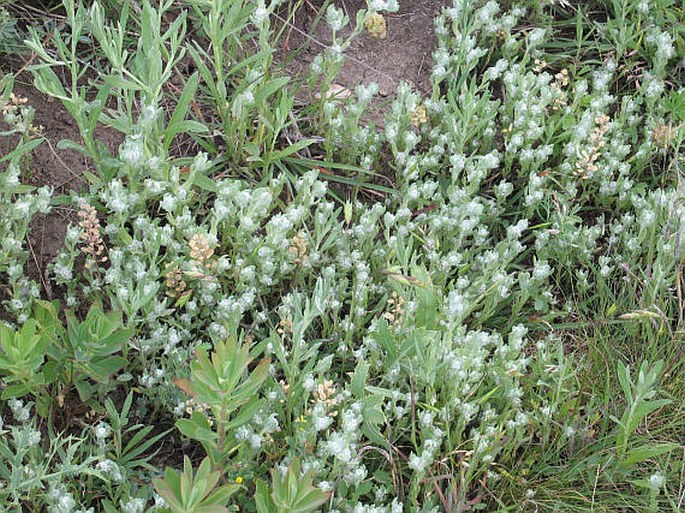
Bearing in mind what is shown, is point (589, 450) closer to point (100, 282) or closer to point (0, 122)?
point (100, 282)

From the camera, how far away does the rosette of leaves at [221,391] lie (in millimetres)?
2377

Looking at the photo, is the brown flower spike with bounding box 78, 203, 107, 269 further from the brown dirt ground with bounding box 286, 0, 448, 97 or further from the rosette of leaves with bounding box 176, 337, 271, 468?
the brown dirt ground with bounding box 286, 0, 448, 97

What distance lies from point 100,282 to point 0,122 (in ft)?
2.74

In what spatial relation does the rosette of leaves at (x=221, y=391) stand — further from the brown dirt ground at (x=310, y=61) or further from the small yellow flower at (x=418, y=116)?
the small yellow flower at (x=418, y=116)

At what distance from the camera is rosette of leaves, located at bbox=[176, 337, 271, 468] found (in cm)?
238

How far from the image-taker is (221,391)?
2.38 m

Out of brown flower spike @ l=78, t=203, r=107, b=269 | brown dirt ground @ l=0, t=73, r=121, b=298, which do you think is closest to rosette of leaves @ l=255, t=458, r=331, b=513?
brown flower spike @ l=78, t=203, r=107, b=269

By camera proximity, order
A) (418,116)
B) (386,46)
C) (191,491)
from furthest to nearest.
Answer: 1. (386,46)
2. (418,116)
3. (191,491)

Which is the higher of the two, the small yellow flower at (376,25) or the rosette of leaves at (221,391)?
the small yellow flower at (376,25)

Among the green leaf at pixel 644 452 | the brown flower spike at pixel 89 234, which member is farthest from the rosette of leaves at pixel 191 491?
the green leaf at pixel 644 452

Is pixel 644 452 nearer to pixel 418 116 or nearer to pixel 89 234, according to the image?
pixel 418 116

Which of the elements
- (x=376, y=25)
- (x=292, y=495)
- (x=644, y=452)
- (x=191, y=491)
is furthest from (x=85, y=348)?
(x=376, y=25)

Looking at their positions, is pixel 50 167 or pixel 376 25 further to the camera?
pixel 376 25

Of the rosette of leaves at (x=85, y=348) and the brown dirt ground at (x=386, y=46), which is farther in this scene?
the brown dirt ground at (x=386, y=46)
